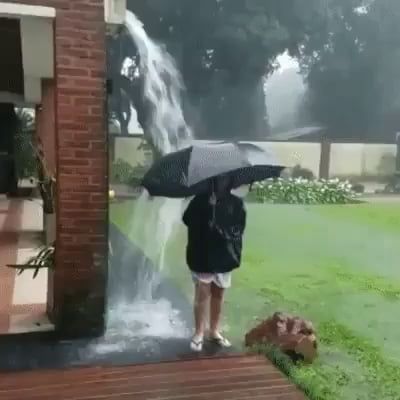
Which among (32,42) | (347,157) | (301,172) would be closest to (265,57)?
(301,172)

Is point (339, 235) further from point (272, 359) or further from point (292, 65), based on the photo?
point (272, 359)

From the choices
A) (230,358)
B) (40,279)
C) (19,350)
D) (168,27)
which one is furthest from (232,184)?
(40,279)

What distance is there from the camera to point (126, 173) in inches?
195

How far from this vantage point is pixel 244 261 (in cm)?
573

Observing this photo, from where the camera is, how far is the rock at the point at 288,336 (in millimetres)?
3770

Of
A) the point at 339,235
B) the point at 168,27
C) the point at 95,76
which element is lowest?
the point at 339,235

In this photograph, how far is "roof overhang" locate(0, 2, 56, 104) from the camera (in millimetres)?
3465

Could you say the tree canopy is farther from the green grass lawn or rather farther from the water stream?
the green grass lawn

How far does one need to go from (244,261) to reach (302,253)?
1.97ft

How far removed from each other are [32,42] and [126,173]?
1.26 metres

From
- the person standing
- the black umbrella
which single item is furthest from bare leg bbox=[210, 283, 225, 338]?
the black umbrella

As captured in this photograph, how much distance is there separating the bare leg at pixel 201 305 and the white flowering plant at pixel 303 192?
5.88 ft

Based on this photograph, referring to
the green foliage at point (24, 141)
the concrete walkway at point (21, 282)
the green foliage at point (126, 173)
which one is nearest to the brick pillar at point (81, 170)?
the concrete walkway at point (21, 282)

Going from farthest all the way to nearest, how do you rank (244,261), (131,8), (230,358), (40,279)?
1. (244,261)
2. (40,279)
3. (131,8)
4. (230,358)
